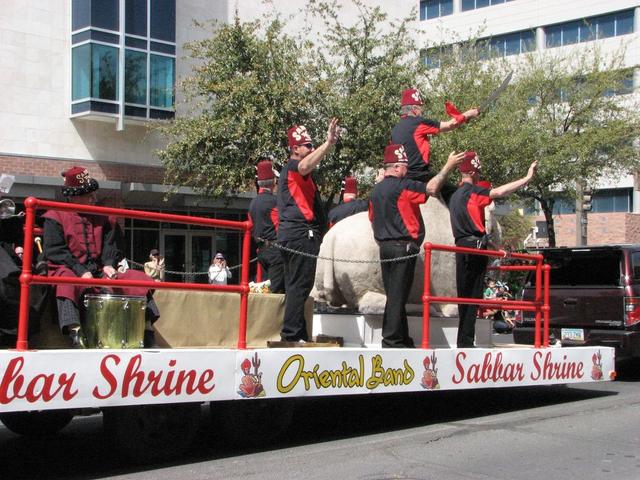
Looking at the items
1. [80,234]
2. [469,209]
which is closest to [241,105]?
[469,209]

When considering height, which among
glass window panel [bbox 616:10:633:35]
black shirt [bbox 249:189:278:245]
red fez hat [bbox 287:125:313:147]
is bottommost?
black shirt [bbox 249:189:278:245]

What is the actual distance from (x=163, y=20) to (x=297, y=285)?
61.5ft

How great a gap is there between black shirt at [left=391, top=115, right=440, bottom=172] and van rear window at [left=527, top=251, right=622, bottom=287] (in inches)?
176

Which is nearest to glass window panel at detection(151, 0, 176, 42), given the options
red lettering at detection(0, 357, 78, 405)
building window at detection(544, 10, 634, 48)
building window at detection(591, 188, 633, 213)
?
red lettering at detection(0, 357, 78, 405)

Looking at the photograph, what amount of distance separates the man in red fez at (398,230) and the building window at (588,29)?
38.6m

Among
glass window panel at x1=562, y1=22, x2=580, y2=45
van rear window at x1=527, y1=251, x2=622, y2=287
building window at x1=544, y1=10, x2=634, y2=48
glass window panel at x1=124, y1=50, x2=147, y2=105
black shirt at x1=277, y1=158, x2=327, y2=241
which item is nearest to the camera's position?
black shirt at x1=277, y1=158, x2=327, y2=241

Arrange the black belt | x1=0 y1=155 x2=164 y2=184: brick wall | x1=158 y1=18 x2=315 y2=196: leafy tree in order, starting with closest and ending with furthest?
the black belt
x1=158 y1=18 x2=315 y2=196: leafy tree
x1=0 y1=155 x2=164 y2=184: brick wall

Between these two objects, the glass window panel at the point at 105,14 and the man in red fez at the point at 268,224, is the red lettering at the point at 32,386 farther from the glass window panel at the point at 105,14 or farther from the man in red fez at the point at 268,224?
the glass window panel at the point at 105,14

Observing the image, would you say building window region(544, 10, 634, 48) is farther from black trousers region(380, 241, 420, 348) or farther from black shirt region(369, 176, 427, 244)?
black trousers region(380, 241, 420, 348)

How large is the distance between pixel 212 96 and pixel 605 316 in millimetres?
13042

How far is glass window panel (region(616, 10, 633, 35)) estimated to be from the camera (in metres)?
44.3

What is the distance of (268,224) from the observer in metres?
9.15

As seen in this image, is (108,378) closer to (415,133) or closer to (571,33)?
(415,133)

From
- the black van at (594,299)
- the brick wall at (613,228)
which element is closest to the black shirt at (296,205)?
the black van at (594,299)
